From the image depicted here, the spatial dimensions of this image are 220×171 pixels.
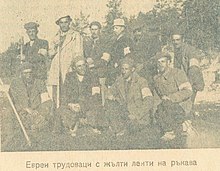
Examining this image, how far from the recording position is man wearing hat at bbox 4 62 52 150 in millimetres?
1423

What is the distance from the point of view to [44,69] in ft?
4.74

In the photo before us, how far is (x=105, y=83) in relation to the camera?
1.43 m

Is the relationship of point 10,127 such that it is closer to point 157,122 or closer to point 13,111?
point 13,111

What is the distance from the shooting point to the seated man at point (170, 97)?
1.41m

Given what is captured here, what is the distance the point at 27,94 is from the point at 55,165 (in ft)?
0.76

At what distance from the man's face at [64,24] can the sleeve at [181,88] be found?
14.1 inches

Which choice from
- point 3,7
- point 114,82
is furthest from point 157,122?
point 3,7

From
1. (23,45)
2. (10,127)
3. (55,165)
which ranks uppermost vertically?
(23,45)

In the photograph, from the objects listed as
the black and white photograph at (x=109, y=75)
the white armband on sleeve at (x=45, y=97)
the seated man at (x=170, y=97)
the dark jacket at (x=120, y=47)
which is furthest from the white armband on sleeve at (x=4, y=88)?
the seated man at (x=170, y=97)

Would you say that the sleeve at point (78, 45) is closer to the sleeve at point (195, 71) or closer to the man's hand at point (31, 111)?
the man's hand at point (31, 111)

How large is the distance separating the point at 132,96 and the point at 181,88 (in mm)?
148

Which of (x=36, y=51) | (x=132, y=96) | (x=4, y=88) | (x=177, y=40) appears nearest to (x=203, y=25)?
(x=177, y=40)

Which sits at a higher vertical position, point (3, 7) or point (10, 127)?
point (3, 7)

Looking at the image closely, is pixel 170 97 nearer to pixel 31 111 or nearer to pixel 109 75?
pixel 109 75
